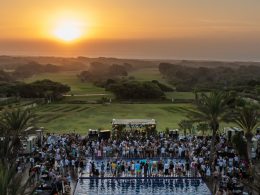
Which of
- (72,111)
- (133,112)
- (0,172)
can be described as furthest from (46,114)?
(0,172)

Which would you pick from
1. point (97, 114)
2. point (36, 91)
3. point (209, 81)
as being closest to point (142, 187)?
point (97, 114)

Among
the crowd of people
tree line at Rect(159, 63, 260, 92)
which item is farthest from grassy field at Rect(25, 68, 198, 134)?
tree line at Rect(159, 63, 260, 92)

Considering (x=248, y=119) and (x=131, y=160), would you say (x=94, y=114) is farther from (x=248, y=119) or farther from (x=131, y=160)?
(x=248, y=119)

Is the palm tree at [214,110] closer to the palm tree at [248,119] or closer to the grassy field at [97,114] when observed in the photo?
the palm tree at [248,119]

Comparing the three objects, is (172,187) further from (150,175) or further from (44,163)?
(44,163)

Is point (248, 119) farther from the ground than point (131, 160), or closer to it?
farther from the ground
